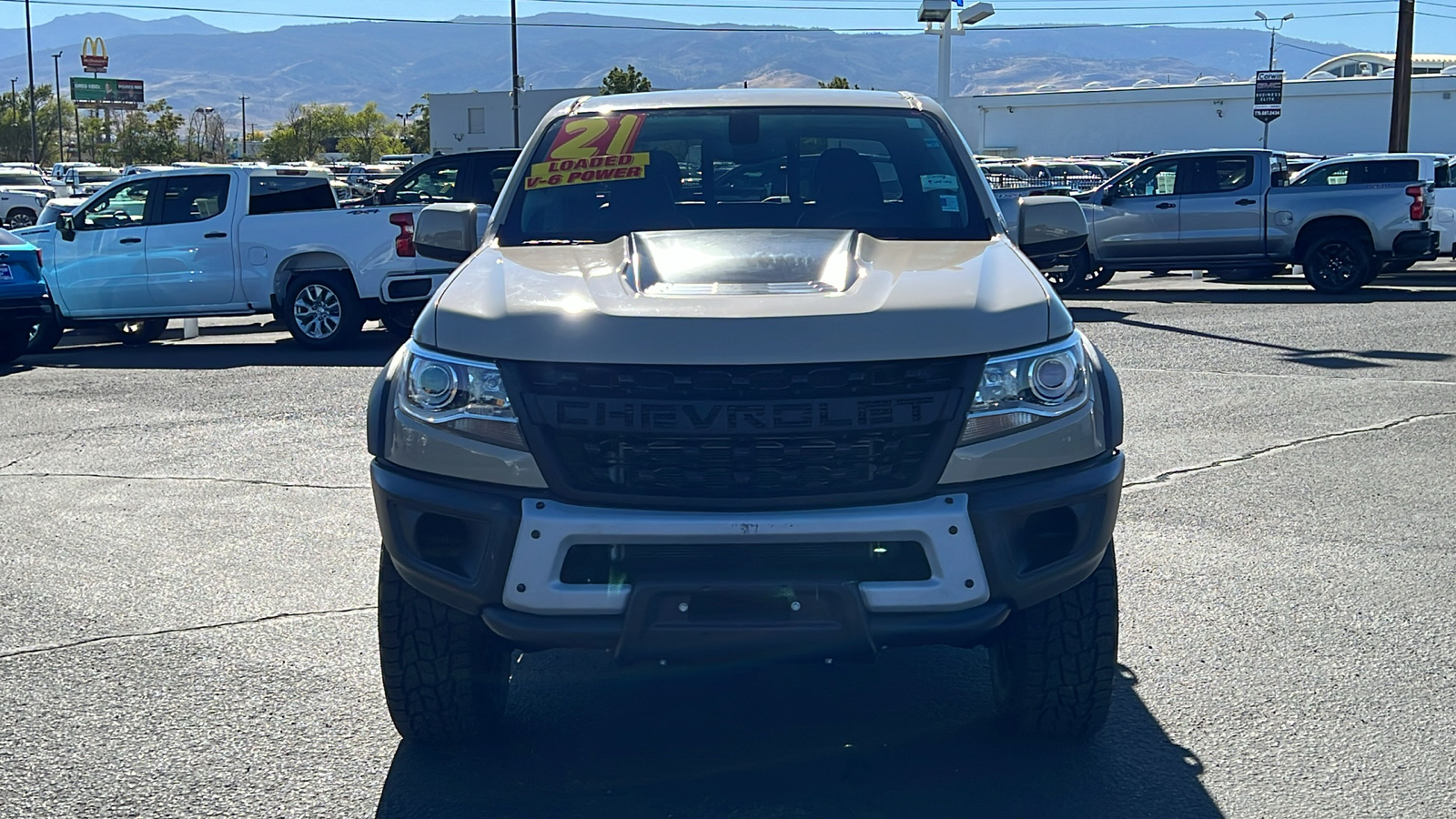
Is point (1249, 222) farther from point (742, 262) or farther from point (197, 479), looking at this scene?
point (742, 262)

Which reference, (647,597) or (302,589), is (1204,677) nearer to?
(647,597)

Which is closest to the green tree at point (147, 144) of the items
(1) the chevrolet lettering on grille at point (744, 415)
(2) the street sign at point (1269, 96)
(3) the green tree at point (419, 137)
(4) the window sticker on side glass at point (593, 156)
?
(3) the green tree at point (419, 137)

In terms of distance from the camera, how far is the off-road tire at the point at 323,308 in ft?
46.6

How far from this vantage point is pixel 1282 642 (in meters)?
4.96

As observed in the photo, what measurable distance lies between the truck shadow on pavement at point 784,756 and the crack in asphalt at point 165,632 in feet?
3.51

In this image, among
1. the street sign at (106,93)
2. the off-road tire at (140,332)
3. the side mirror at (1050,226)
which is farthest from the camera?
the street sign at (106,93)

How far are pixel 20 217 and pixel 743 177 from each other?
39035 millimetres

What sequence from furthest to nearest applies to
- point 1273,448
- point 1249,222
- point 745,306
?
point 1249,222, point 1273,448, point 745,306

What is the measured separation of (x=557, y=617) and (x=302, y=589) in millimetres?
2568

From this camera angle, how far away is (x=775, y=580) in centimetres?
343

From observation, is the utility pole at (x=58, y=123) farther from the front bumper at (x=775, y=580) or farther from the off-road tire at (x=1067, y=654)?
the off-road tire at (x=1067, y=654)

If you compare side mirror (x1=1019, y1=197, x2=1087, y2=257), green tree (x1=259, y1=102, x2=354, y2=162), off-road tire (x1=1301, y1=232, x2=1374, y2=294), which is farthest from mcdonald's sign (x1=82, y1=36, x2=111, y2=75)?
side mirror (x1=1019, y1=197, x2=1087, y2=257)

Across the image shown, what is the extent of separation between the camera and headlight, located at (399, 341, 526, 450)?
359 centimetres

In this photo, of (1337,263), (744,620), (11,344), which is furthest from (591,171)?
(1337,263)
